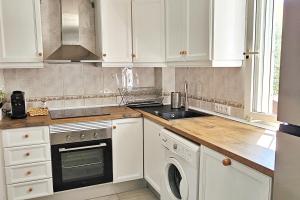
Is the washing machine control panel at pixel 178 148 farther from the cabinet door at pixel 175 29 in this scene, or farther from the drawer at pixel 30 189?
the drawer at pixel 30 189

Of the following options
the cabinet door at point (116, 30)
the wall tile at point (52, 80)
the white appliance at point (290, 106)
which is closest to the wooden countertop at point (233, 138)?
the white appliance at point (290, 106)

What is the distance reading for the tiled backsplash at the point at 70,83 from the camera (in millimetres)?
2818

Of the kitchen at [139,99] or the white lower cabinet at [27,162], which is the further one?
the white lower cabinet at [27,162]

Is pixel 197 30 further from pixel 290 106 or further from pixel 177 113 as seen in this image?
pixel 290 106

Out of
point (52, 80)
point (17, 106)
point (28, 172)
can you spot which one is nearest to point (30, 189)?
point (28, 172)

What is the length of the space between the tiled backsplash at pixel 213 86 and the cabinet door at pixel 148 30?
1.34ft

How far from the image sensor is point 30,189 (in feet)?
7.90

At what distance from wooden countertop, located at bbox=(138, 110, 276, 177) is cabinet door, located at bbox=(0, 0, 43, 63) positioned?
1.35 meters

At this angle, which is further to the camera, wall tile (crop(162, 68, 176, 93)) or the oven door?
wall tile (crop(162, 68, 176, 93))

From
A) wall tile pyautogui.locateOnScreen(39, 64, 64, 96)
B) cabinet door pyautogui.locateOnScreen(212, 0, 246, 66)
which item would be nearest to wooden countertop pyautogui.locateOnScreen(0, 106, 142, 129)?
wall tile pyautogui.locateOnScreen(39, 64, 64, 96)

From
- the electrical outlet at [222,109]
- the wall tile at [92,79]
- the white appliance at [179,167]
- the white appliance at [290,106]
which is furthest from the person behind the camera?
the wall tile at [92,79]

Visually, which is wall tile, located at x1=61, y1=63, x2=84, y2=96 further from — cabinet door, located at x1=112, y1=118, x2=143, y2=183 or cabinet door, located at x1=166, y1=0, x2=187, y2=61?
cabinet door, located at x1=166, y1=0, x2=187, y2=61

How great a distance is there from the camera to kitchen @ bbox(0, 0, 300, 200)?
182 cm

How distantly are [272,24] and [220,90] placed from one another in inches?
29.0
